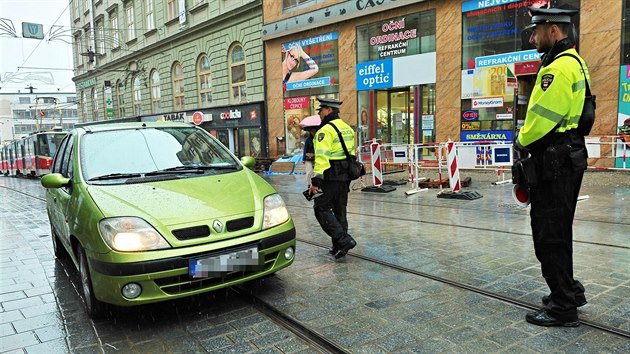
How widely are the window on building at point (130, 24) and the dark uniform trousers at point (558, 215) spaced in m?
35.2

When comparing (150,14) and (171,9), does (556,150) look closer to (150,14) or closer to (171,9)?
(171,9)

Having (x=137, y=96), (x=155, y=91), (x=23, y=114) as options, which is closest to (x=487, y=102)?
(x=155, y=91)

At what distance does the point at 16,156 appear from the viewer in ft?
103

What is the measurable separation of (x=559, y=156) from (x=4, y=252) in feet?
23.3

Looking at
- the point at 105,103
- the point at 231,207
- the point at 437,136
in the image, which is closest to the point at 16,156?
the point at 105,103

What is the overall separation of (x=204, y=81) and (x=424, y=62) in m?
15.6

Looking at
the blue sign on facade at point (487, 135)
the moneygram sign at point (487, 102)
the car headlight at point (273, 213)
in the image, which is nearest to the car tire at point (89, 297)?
the car headlight at point (273, 213)

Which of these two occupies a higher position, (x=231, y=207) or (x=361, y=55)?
(x=361, y=55)

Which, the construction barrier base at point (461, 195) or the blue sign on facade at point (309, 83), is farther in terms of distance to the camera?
the blue sign on facade at point (309, 83)

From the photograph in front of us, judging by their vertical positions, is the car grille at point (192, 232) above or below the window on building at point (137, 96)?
below

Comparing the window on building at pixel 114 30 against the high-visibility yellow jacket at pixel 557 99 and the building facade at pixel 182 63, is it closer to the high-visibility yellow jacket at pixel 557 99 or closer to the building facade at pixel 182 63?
the building facade at pixel 182 63

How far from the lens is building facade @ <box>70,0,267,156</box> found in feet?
78.3

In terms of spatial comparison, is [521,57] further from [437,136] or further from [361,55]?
[361,55]

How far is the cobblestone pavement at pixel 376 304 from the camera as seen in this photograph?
130 inches
